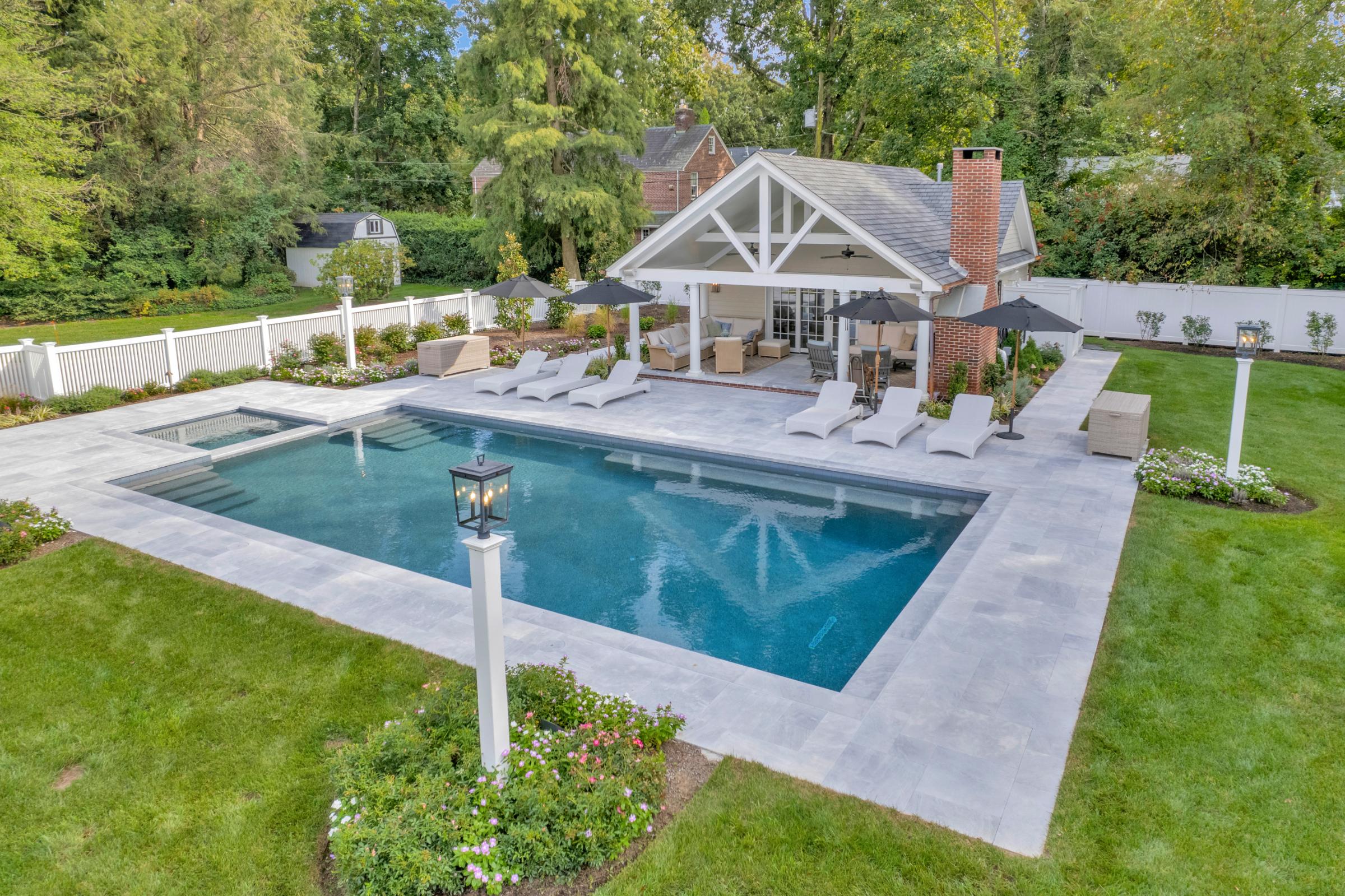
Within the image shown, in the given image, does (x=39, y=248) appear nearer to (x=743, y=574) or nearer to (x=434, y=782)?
(x=743, y=574)

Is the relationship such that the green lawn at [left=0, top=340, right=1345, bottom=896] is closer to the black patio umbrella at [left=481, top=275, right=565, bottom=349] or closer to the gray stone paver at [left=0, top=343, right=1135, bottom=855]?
the gray stone paver at [left=0, top=343, right=1135, bottom=855]

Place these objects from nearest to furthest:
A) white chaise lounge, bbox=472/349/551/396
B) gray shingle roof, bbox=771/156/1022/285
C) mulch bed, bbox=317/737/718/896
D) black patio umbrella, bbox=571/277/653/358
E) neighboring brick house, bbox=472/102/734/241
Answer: mulch bed, bbox=317/737/718/896
gray shingle roof, bbox=771/156/1022/285
black patio umbrella, bbox=571/277/653/358
white chaise lounge, bbox=472/349/551/396
neighboring brick house, bbox=472/102/734/241

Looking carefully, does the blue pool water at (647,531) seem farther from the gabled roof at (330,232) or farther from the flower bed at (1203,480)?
the gabled roof at (330,232)

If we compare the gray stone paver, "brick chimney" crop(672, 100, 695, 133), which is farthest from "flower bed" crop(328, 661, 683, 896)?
"brick chimney" crop(672, 100, 695, 133)

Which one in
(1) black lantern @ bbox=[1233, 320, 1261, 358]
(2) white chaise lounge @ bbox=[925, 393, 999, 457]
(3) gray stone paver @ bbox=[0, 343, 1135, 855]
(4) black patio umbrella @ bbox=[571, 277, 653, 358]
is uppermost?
(4) black patio umbrella @ bbox=[571, 277, 653, 358]

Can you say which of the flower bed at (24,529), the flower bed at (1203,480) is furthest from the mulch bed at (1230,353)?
the flower bed at (24,529)

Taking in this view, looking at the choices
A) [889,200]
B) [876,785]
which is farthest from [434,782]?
[889,200]
